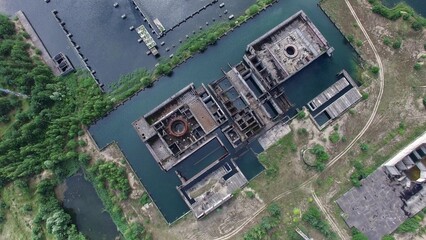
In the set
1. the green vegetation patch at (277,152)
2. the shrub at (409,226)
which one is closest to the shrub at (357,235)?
the shrub at (409,226)

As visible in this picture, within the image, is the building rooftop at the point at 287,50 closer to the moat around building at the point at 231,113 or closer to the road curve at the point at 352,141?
the moat around building at the point at 231,113

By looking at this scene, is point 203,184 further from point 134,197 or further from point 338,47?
point 338,47

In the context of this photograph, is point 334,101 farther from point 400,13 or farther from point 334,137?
point 400,13

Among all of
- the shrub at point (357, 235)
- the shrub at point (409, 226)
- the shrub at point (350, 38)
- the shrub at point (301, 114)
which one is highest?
the shrub at point (350, 38)

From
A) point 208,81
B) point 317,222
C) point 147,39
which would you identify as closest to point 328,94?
point 208,81

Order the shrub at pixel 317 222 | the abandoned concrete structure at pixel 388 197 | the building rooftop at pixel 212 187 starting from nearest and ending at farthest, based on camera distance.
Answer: the shrub at pixel 317 222
the abandoned concrete structure at pixel 388 197
the building rooftop at pixel 212 187
